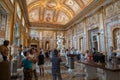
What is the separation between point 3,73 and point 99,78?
4475 mm

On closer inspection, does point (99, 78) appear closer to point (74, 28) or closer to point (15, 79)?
point (15, 79)

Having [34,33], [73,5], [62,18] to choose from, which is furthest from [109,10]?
[34,33]

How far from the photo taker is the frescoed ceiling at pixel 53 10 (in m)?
20.1

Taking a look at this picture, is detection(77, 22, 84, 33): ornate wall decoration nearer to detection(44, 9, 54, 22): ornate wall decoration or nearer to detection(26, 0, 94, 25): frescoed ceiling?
detection(26, 0, 94, 25): frescoed ceiling

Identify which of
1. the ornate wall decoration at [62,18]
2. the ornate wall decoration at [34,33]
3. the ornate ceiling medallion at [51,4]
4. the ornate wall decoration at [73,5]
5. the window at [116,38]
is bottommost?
the window at [116,38]

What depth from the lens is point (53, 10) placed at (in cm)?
2381

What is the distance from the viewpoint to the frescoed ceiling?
2008cm

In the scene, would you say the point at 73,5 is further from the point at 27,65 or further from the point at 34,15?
the point at 27,65

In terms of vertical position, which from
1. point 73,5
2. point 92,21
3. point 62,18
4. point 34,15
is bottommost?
point 92,21

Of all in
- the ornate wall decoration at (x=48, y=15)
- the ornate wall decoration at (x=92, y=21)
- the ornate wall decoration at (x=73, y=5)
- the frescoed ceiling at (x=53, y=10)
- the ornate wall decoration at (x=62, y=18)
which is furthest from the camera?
the ornate wall decoration at (x=62, y=18)

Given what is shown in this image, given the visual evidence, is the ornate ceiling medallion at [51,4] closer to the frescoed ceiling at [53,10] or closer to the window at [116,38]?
the frescoed ceiling at [53,10]

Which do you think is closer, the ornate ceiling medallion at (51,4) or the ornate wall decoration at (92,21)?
the ornate wall decoration at (92,21)

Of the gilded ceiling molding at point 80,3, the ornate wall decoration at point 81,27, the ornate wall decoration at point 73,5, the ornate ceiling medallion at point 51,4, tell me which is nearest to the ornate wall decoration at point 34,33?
the ornate ceiling medallion at point 51,4

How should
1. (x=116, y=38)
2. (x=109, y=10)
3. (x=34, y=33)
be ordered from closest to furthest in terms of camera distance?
(x=116, y=38) → (x=109, y=10) → (x=34, y=33)
